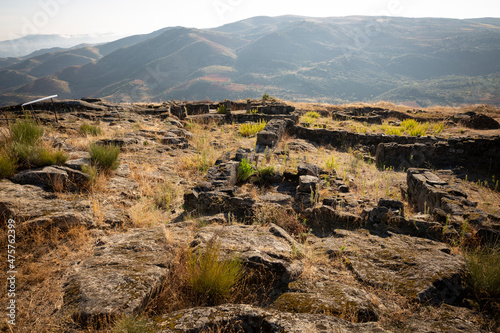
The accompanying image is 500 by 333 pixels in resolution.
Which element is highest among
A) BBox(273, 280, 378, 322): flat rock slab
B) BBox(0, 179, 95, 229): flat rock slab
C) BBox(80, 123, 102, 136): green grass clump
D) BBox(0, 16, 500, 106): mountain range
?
BBox(0, 16, 500, 106): mountain range

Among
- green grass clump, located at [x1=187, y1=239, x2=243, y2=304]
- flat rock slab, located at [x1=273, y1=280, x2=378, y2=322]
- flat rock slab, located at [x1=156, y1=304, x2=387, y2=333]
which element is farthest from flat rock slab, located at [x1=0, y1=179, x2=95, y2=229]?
flat rock slab, located at [x1=273, y1=280, x2=378, y2=322]

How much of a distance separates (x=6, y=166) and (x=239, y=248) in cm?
426

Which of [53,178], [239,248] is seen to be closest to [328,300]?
[239,248]

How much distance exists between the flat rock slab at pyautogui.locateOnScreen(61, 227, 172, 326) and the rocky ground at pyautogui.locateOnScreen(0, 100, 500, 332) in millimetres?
13

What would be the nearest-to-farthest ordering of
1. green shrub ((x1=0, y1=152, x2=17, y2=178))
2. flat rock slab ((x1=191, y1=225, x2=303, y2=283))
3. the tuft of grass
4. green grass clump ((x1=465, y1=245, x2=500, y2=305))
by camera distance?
the tuft of grass
green grass clump ((x1=465, y1=245, x2=500, y2=305))
flat rock slab ((x1=191, y1=225, x2=303, y2=283))
green shrub ((x1=0, y1=152, x2=17, y2=178))

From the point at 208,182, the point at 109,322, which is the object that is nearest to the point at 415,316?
the point at 109,322

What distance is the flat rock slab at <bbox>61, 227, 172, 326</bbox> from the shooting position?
1971 millimetres

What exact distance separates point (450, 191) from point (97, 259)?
699cm

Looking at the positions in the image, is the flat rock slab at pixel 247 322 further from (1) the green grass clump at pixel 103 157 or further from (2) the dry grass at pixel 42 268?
(1) the green grass clump at pixel 103 157

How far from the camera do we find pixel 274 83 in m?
154

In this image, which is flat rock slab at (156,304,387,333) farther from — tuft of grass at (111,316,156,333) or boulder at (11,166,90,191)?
boulder at (11,166,90,191)

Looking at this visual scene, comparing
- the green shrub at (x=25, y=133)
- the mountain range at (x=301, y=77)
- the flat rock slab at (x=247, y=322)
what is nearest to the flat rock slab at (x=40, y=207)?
the green shrub at (x=25, y=133)

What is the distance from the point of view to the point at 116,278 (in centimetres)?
230

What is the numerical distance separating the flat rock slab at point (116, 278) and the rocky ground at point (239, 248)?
0.01 metres
